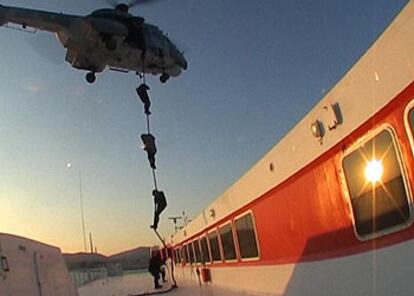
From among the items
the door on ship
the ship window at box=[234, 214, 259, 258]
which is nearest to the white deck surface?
the ship window at box=[234, 214, 259, 258]

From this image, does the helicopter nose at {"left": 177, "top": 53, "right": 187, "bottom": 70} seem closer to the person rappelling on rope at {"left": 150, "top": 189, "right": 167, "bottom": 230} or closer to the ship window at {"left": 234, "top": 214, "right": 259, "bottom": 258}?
the ship window at {"left": 234, "top": 214, "right": 259, "bottom": 258}

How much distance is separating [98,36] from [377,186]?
43.8 feet

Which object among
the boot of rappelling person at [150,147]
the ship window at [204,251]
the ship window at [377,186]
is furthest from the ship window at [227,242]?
the ship window at [377,186]

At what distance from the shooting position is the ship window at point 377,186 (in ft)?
12.1

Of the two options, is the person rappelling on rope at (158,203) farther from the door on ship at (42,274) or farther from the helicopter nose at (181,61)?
the helicopter nose at (181,61)

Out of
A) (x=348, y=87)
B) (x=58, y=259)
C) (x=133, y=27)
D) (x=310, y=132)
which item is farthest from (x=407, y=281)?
(x=133, y=27)

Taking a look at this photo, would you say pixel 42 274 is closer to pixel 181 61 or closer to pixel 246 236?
pixel 246 236

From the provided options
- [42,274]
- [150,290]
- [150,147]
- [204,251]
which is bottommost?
[150,290]

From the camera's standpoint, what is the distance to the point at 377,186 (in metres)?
3.98

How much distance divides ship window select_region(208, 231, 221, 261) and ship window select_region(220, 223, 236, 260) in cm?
70

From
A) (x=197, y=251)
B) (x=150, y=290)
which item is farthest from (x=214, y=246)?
(x=150, y=290)

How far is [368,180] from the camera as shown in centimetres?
410

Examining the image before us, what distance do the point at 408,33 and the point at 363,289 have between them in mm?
2086

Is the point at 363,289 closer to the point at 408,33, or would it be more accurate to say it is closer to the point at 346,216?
the point at 346,216
